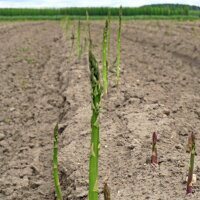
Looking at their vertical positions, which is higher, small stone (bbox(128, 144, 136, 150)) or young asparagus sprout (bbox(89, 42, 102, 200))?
young asparagus sprout (bbox(89, 42, 102, 200))

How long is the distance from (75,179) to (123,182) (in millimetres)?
400

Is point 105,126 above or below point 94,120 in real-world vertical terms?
below

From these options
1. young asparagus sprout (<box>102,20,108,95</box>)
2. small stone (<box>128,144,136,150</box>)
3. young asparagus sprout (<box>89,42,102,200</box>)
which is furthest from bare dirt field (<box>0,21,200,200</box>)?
young asparagus sprout (<box>89,42,102,200</box>)

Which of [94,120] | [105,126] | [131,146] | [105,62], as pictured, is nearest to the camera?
[94,120]

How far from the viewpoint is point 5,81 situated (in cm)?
820

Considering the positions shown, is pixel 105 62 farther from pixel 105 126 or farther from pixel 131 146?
pixel 131 146

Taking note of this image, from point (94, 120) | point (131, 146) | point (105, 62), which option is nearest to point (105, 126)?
point (131, 146)

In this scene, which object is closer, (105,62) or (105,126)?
(105,126)

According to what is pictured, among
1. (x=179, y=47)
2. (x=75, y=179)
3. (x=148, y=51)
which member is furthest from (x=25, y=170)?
(x=179, y=47)

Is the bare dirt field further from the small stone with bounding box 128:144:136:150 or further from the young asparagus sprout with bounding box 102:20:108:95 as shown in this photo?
the young asparagus sprout with bounding box 102:20:108:95

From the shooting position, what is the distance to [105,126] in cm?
482

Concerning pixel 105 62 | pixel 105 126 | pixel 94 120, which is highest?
pixel 94 120

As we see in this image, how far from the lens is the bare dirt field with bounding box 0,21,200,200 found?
361 cm

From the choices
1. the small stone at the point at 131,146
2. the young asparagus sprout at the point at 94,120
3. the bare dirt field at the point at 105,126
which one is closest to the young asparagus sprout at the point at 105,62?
the bare dirt field at the point at 105,126
